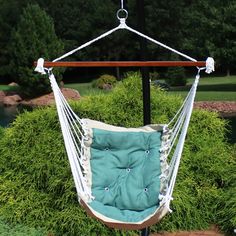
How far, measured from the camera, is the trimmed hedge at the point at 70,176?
3701mm

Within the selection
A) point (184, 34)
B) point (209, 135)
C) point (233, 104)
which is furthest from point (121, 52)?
point (209, 135)

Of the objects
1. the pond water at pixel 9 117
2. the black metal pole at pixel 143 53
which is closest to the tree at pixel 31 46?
the pond water at pixel 9 117

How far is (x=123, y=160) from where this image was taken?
9.48ft

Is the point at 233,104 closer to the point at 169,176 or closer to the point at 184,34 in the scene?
the point at 169,176

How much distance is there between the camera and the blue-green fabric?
2.70 meters

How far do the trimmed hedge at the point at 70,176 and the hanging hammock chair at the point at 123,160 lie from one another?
0.86 metres

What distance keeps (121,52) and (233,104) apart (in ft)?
58.2

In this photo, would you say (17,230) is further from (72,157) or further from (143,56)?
(143,56)

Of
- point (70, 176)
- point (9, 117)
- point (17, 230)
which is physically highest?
point (70, 176)

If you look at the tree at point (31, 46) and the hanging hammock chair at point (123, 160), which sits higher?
the hanging hammock chair at point (123, 160)

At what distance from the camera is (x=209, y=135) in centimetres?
416

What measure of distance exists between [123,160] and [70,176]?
949 millimetres

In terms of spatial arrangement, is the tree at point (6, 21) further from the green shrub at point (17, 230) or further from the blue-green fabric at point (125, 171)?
the blue-green fabric at point (125, 171)

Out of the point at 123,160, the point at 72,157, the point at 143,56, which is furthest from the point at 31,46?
the point at 72,157
